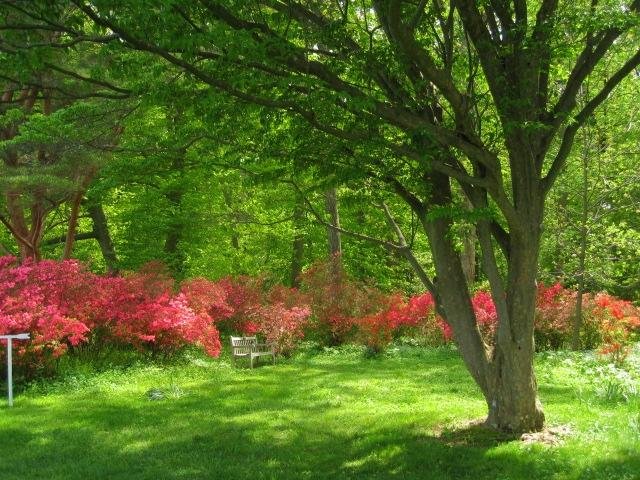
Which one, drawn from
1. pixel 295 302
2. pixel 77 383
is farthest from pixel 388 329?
pixel 77 383

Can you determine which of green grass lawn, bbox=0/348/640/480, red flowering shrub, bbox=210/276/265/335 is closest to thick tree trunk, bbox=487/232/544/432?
green grass lawn, bbox=0/348/640/480

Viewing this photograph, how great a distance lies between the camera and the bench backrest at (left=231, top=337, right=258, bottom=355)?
12.2m

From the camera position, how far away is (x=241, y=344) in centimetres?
1240

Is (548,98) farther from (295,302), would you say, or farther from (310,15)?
(295,302)

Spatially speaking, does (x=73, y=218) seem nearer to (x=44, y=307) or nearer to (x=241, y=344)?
(x=44, y=307)

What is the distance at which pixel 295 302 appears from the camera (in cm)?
1501

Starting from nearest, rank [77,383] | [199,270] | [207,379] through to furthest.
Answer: [77,383] < [207,379] < [199,270]

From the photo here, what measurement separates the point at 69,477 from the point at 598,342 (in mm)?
11401

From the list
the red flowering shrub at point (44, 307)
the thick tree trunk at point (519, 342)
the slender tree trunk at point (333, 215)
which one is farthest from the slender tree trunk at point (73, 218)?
the thick tree trunk at point (519, 342)

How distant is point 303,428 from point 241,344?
5.24 meters

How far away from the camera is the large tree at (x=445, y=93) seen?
15.8ft

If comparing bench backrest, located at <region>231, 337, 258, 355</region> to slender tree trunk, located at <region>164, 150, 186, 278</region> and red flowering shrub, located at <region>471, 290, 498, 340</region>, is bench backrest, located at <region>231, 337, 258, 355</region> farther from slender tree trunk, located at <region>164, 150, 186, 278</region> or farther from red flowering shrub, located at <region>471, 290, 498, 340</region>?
slender tree trunk, located at <region>164, 150, 186, 278</region>

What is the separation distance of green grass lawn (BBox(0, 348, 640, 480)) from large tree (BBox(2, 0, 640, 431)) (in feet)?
2.56

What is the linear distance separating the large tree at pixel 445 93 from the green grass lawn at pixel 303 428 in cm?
78
